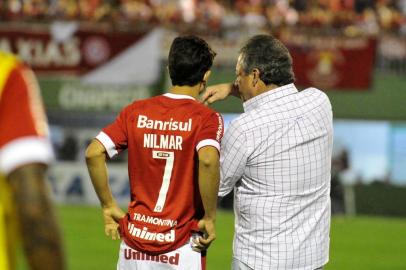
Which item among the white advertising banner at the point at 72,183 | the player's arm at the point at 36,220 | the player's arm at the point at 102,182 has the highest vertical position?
the player's arm at the point at 36,220

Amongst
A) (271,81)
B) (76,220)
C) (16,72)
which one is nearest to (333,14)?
(76,220)

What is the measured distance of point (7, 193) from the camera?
9.71 ft

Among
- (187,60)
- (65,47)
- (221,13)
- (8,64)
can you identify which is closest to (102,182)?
(187,60)

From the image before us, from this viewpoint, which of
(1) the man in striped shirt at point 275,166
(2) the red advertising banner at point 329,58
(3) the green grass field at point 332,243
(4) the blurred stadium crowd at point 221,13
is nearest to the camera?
(1) the man in striped shirt at point 275,166

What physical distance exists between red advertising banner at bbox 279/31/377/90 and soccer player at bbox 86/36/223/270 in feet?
57.2

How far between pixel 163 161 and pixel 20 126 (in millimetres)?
2731

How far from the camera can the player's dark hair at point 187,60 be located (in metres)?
5.80

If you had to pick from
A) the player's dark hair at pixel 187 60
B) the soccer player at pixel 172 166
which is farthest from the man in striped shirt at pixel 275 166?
the player's dark hair at pixel 187 60

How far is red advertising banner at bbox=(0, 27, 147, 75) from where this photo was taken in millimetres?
22750

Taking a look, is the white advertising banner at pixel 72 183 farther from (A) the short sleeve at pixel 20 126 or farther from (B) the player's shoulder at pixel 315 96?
(A) the short sleeve at pixel 20 126

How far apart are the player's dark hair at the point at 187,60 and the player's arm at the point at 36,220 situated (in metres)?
2.93

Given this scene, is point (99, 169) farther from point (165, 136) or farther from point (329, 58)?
point (329, 58)

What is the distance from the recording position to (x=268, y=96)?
5.63 metres

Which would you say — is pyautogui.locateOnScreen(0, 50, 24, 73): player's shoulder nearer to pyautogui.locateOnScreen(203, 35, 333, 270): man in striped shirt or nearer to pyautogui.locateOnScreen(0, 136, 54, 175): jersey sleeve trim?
pyautogui.locateOnScreen(0, 136, 54, 175): jersey sleeve trim
